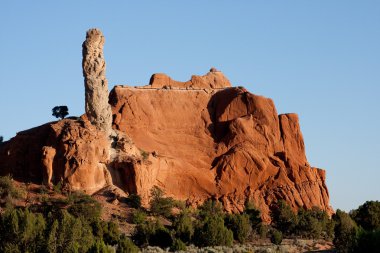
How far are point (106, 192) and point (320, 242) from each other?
51.3ft

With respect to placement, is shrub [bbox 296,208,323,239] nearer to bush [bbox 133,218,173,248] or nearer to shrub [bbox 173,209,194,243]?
shrub [bbox 173,209,194,243]

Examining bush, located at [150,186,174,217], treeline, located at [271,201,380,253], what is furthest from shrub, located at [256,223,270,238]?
bush, located at [150,186,174,217]

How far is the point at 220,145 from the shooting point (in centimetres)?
9675

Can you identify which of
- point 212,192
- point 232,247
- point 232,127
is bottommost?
point 232,247

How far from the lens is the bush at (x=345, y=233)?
67.8 meters

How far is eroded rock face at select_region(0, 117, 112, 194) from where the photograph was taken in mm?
85375

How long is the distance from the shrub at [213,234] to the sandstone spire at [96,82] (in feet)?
45.6

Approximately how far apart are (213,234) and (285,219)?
11.8 metres

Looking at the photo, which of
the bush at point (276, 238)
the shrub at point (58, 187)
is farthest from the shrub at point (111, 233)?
the bush at point (276, 238)

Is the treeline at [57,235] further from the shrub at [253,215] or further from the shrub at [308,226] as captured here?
the shrub at [308,226]

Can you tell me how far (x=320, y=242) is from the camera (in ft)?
278

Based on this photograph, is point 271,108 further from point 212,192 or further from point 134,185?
point 134,185

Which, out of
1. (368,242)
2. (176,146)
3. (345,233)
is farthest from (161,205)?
(368,242)

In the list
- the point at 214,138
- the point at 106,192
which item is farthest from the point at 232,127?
the point at 106,192
